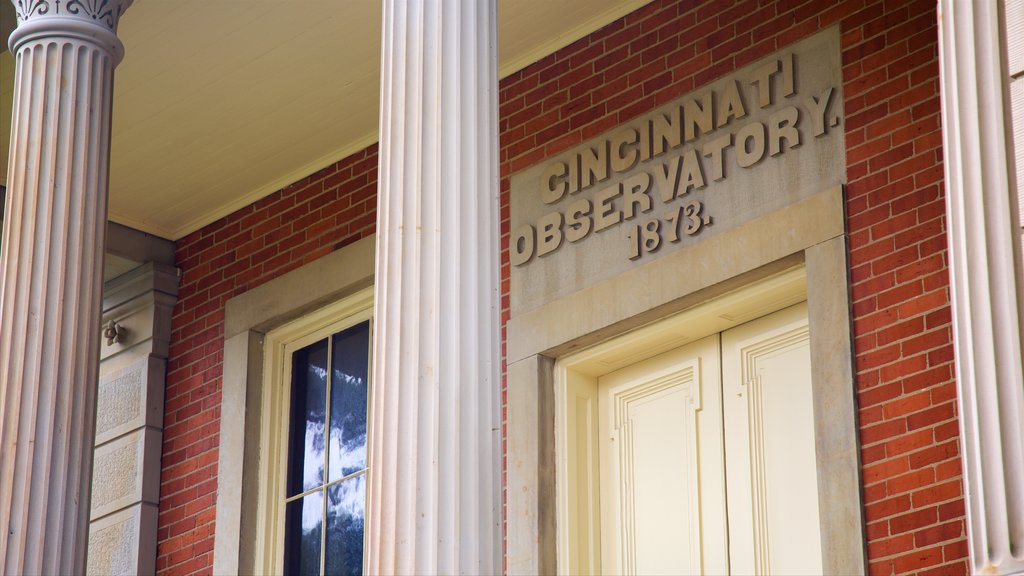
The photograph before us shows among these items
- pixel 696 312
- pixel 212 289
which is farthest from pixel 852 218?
pixel 212 289

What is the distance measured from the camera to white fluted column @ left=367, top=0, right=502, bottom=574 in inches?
178

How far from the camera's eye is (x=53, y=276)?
6.46m

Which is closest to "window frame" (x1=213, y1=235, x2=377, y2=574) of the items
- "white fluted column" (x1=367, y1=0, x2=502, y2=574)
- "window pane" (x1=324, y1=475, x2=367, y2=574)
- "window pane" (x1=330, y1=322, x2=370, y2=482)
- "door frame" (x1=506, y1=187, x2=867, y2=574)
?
"window pane" (x1=330, y1=322, x2=370, y2=482)

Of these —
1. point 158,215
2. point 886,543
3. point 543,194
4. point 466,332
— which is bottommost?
point 886,543

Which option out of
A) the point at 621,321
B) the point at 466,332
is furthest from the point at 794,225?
the point at 466,332

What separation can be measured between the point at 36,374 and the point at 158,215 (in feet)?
13.9

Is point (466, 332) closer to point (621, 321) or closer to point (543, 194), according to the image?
point (621, 321)

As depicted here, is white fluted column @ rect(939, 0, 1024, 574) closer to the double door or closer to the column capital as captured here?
the double door

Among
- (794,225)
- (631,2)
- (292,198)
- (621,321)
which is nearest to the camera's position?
(794,225)

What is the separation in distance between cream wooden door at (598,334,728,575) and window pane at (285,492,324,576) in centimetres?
233

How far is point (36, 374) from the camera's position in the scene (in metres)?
6.30

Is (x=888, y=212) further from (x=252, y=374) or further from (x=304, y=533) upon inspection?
(x=252, y=374)

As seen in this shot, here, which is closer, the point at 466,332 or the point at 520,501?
the point at 466,332

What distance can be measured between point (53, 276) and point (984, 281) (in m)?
4.26
